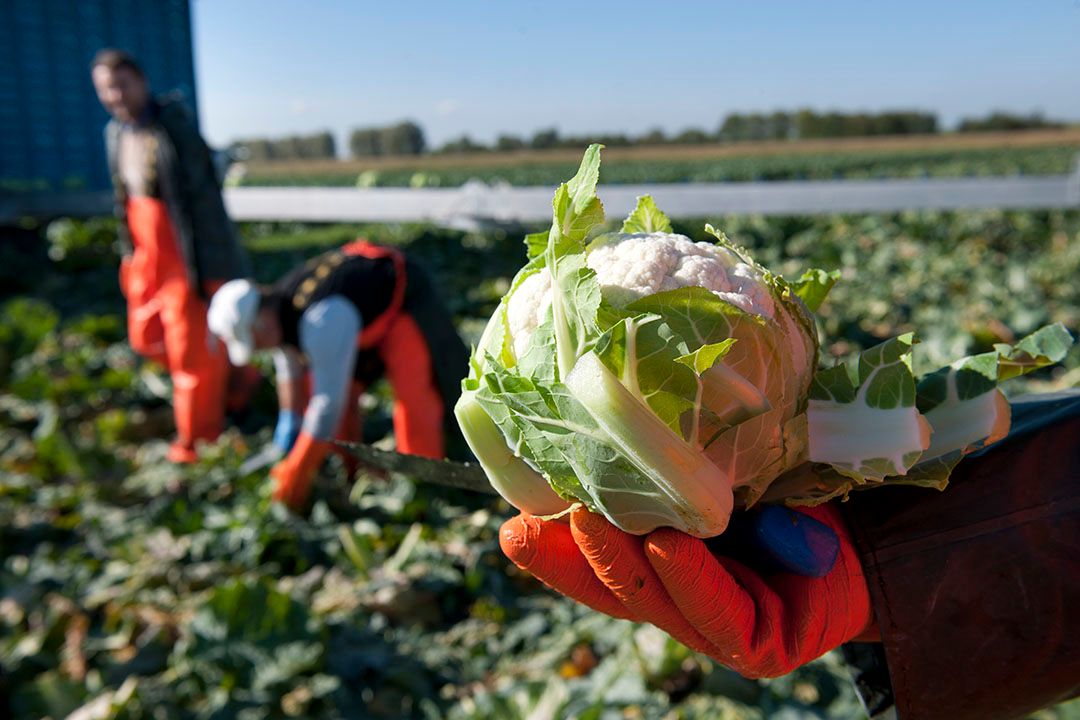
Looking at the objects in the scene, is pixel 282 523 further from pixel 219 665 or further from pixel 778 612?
pixel 778 612

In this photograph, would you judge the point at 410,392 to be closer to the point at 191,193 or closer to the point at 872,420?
the point at 191,193

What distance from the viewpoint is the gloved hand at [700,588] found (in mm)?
919

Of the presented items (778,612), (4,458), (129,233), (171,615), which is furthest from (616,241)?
(129,233)

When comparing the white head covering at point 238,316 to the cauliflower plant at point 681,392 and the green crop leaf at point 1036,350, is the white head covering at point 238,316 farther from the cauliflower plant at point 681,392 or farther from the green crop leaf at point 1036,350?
the green crop leaf at point 1036,350

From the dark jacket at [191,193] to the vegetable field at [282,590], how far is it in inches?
33.3

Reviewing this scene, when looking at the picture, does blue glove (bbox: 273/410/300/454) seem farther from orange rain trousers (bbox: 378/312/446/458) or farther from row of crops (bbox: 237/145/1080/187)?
row of crops (bbox: 237/145/1080/187)

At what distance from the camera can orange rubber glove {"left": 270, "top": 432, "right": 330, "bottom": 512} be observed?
3264mm

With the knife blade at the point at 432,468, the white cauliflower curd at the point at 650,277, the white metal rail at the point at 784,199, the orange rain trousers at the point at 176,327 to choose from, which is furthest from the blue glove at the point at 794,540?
the white metal rail at the point at 784,199

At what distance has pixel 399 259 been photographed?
347cm

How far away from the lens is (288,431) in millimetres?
3672

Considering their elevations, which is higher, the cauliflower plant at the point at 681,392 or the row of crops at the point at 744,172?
the row of crops at the point at 744,172

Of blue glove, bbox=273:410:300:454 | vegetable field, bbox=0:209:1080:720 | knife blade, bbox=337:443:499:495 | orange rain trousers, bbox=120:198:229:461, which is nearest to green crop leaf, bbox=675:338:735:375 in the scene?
knife blade, bbox=337:443:499:495

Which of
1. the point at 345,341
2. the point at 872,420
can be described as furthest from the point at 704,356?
the point at 345,341

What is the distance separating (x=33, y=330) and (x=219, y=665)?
4194mm
